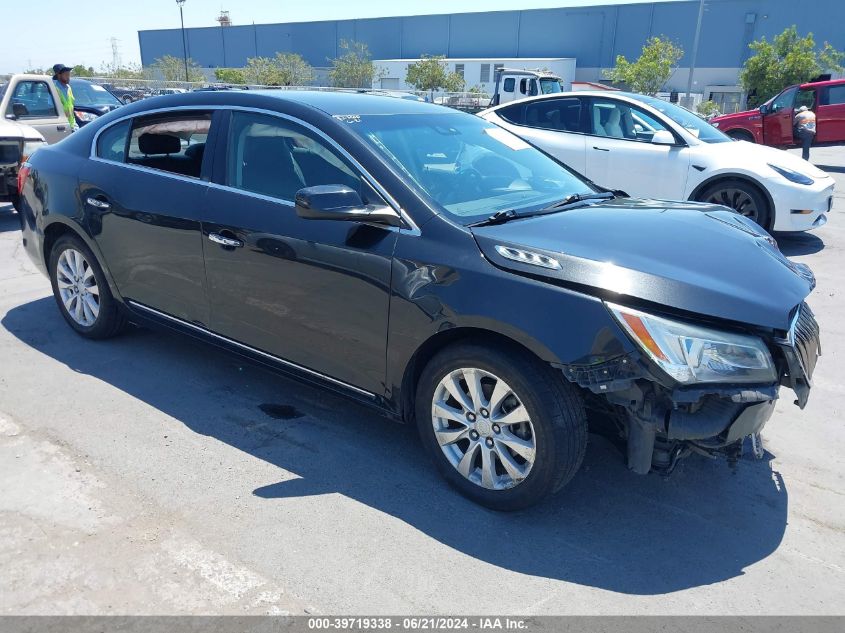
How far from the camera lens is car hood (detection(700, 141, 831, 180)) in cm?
784

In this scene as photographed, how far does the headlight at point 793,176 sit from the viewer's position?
7.82 m

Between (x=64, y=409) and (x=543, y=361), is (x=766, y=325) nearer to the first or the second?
(x=543, y=361)

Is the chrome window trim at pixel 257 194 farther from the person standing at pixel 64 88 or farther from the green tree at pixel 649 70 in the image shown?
the green tree at pixel 649 70

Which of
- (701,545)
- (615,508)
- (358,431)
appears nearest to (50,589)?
(358,431)

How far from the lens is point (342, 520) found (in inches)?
121

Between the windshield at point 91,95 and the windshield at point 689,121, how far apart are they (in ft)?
39.9

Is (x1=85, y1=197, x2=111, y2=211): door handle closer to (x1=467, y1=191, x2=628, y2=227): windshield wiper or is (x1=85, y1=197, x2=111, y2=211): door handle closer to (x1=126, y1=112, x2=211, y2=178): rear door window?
(x1=126, y1=112, x2=211, y2=178): rear door window

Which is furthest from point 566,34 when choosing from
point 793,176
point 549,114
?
point 793,176

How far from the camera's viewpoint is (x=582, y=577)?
108 inches

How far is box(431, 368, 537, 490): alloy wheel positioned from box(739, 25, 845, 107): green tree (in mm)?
32433

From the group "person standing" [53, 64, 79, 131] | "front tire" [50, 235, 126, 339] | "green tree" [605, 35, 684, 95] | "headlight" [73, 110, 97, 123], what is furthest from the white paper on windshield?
"green tree" [605, 35, 684, 95]

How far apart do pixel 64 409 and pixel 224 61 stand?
88.3m

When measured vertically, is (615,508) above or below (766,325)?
below

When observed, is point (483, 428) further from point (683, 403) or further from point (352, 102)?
point (352, 102)
